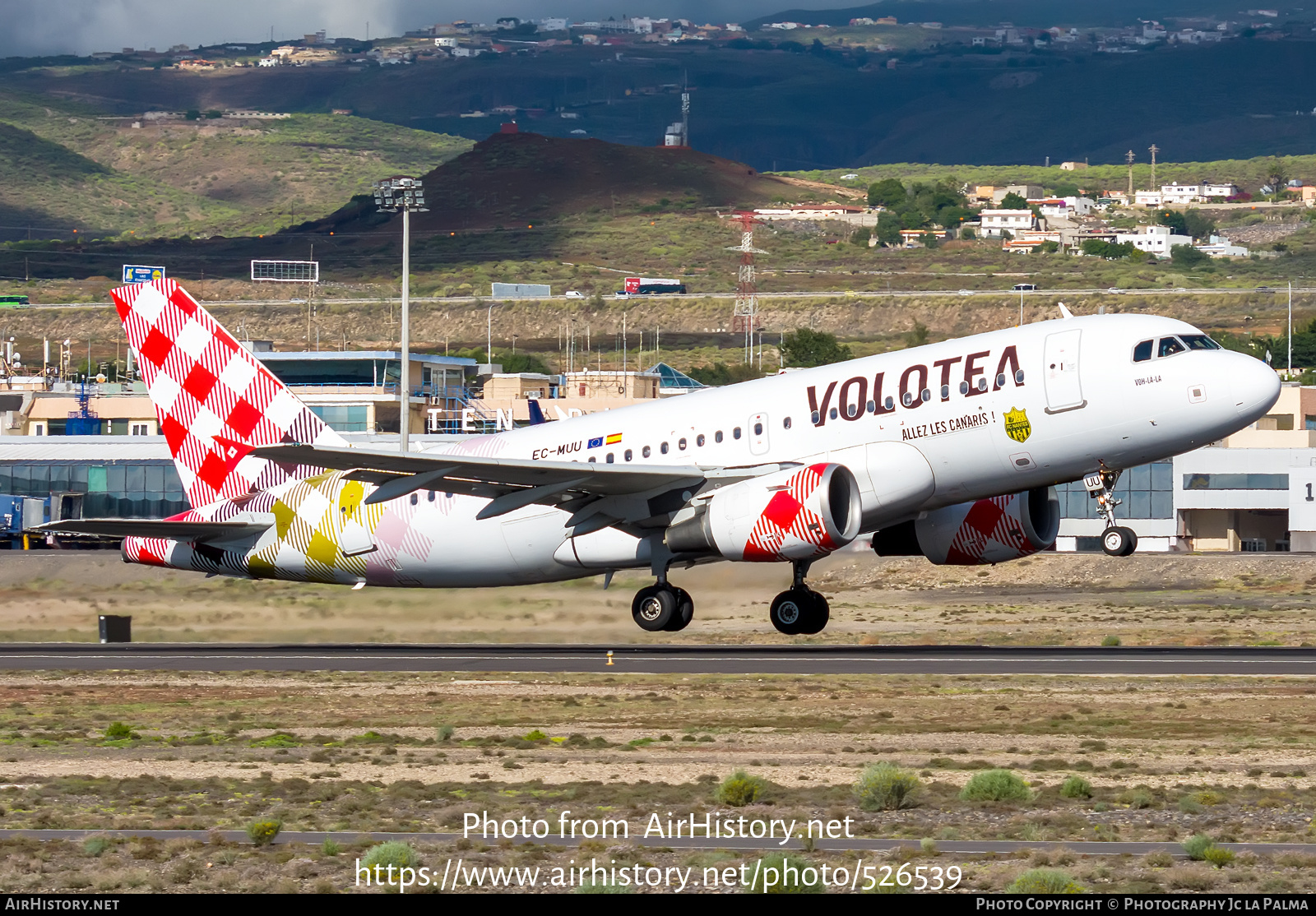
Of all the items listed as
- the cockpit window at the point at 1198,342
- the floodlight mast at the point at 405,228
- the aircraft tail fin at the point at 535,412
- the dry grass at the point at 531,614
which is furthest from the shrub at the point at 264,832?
the aircraft tail fin at the point at 535,412

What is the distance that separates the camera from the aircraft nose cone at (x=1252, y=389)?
34906 millimetres

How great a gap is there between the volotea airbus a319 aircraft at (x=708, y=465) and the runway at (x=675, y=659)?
2.18m

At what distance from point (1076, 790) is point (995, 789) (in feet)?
3.59

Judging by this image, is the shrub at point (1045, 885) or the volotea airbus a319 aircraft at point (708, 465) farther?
the volotea airbus a319 aircraft at point (708, 465)

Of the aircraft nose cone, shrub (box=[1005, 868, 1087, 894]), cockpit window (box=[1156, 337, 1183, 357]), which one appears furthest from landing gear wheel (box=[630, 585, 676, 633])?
shrub (box=[1005, 868, 1087, 894])

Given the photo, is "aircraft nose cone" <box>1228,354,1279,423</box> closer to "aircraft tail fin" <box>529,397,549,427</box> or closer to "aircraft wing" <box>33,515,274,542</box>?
"aircraft wing" <box>33,515,274,542</box>

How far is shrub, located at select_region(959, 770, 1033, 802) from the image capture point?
77.5 ft

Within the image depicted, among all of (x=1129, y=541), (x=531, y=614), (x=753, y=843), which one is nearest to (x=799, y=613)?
(x=1129, y=541)

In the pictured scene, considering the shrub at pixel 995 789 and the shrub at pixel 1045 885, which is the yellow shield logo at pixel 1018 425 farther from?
the shrub at pixel 1045 885

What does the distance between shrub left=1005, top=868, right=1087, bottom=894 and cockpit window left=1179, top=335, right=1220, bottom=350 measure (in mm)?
20093

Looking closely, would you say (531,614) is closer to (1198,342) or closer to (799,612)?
(799,612)

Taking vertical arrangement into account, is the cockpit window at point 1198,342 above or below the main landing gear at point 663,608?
above
